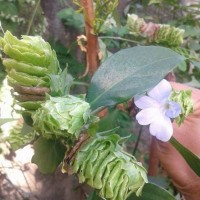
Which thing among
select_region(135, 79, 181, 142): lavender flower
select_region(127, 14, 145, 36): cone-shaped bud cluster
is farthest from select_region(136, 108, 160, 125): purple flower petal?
select_region(127, 14, 145, 36): cone-shaped bud cluster

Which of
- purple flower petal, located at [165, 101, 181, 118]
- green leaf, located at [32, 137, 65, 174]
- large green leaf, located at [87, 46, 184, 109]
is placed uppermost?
large green leaf, located at [87, 46, 184, 109]

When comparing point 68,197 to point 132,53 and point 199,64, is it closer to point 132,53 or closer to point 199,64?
point 199,64

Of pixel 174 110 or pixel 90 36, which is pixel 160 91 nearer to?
pixel 174 110

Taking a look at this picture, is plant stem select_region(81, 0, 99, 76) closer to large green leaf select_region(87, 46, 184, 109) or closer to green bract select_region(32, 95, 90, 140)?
large green leaf select_region(87, 46, 184, 109)

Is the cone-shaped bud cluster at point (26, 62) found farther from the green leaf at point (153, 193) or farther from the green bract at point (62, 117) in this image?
the green leaf at point (153, 193)

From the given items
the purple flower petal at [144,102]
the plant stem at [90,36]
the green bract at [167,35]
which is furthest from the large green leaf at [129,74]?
the green bract at [167,35]
